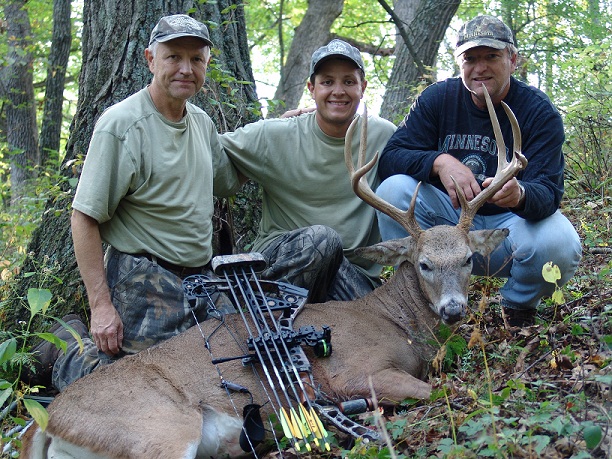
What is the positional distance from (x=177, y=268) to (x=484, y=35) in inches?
110

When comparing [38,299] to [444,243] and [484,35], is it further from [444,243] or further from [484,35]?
[484,35]

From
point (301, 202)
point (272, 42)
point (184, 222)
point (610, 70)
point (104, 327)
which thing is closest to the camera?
point (104, 327)

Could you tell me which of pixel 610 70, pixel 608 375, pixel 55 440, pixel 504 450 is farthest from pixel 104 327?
pixel 610 70

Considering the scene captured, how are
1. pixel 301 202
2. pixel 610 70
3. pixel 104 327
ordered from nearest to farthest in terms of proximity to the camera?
pixel 104 327 → pixel 301 202 → pixel 610 70

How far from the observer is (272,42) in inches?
877

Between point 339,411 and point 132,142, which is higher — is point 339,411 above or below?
below

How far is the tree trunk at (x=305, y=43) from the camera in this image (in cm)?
1464

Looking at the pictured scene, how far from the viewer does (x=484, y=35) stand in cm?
542

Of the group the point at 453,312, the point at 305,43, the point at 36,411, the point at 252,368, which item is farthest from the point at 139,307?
the point at 305,43

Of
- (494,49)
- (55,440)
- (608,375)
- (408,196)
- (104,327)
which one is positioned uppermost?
(494,49)

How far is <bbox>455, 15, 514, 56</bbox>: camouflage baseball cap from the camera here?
5.40m

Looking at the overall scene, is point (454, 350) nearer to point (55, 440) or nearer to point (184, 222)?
point (184, 222)

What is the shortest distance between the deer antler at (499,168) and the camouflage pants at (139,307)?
71.1 inches

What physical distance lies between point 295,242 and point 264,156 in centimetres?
79
